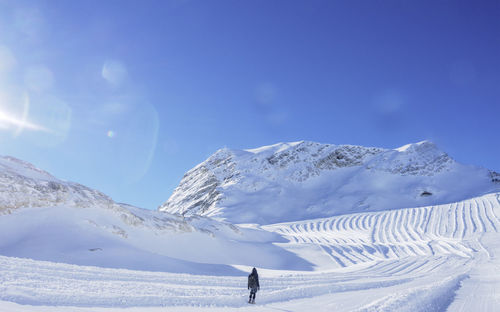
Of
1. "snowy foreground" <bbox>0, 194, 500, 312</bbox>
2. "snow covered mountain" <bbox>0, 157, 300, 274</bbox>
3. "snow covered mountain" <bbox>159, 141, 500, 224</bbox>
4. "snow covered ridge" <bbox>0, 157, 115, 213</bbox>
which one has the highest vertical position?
"snow covered mountain" <bbox>159, 141, 500, 224</bbox>

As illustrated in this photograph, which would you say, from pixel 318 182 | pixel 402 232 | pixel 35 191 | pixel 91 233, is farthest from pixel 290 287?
pixel 318 182

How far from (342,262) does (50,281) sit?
613 inches

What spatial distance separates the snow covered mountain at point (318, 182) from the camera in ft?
149

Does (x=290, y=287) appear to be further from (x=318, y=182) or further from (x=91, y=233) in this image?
(x=318, y=182)

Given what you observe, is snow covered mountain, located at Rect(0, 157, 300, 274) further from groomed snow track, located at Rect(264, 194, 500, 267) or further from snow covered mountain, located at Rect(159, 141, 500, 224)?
snow covered mountain, located at Rect(159, 141, 500, 224)

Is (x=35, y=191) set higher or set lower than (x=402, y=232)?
higher

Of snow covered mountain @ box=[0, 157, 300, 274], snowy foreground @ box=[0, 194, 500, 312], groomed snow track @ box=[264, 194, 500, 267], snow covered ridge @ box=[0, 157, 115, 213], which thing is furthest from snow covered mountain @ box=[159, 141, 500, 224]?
snow covered ridge @ box=[0, 157, 115, 213]

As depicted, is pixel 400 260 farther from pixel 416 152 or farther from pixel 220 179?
pixel 416 152

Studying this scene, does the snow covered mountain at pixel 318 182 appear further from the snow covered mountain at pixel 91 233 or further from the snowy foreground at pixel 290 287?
the snowy foreground at pixel 290 287

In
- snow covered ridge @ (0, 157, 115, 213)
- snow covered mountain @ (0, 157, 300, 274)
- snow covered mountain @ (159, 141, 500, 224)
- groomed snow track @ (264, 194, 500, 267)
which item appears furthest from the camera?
snow covered mountain @ (159, 141, 500, 224)

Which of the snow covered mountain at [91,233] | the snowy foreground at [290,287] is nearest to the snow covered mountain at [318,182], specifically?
the snow covered mountain at [91,233]

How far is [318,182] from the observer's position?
58469 millimetres

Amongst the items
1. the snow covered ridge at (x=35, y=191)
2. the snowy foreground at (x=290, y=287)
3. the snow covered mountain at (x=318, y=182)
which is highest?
the snow covered mountain at (x=318, y=182)

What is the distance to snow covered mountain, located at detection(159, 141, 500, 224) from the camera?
149 feet
